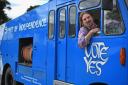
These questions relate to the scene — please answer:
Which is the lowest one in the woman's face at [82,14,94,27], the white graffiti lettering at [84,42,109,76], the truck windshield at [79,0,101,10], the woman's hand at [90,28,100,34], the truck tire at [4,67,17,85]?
the truck tire at [4,67,17,85]

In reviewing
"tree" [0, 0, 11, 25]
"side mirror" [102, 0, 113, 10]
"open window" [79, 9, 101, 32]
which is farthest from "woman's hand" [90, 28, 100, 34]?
"tree" [0, 0, 11, 25]

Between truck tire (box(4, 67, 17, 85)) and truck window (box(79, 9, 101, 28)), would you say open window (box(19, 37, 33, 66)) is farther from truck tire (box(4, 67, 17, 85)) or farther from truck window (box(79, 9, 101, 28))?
truck window (box(79, 9, 101, 28))

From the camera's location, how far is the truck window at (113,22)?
24.8 feet

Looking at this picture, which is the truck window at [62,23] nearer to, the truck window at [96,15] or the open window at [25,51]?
the truck window at [96,15]

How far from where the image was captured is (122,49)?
7.36 m

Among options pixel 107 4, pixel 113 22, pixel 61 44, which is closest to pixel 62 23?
pixel 61 44

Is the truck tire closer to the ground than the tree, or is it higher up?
closer to the ground

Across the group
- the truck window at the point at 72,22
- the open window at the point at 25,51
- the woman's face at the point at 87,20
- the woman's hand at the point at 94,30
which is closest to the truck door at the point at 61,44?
the truck window at the point at 72,22

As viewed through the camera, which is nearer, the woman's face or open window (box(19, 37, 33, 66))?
the woman's face

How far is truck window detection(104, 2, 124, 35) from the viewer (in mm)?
7569

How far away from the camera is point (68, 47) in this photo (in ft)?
30.5

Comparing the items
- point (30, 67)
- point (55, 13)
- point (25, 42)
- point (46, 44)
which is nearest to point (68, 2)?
point (55, 13)

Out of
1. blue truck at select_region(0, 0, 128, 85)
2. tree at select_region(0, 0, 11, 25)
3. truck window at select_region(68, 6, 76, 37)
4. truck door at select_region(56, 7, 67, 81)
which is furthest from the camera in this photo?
tree at select_region(0, 0, 11, 25)

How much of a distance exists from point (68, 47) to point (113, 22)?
5.99 ft
